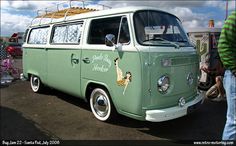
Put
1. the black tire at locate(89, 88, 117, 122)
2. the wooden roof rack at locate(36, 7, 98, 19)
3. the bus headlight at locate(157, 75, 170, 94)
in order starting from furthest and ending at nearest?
the wooden roof rack at locate(36, 7, 98, 19) → the black tire at locate(89, 88, 117, 122) → the bus headlight at locate(157, 75, 170, 94)

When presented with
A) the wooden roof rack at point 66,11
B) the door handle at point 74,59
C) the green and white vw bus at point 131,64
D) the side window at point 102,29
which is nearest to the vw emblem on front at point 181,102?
the green and white vw bus at point 131,64

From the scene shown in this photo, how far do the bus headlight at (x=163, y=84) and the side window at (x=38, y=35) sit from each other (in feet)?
13.0

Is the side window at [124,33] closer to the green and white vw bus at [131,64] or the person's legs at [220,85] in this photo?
the green and white vw bus at [131,64]

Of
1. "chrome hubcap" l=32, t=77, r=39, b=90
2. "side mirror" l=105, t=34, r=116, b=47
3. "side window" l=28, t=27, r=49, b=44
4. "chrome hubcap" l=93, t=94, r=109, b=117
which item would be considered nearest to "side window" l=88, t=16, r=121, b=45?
"side mirror" l=105, t=34, r=116, b=47

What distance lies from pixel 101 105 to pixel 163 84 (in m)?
1.52

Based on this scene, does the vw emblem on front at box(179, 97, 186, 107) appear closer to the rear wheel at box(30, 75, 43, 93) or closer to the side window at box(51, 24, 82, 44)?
the side window at box(51, 24, 82, 44)

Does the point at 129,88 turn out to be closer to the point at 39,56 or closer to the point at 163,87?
the point at 163,87

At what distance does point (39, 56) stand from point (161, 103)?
4239mm

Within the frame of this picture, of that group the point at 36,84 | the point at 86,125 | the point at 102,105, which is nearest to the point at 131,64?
the point at 102,105

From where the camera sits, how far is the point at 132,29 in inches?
187

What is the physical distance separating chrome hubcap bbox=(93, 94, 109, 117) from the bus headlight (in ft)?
4.20

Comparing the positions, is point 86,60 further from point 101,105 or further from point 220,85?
point 220,85

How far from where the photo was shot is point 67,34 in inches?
251

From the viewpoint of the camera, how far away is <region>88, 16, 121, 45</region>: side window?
16.8 feet
